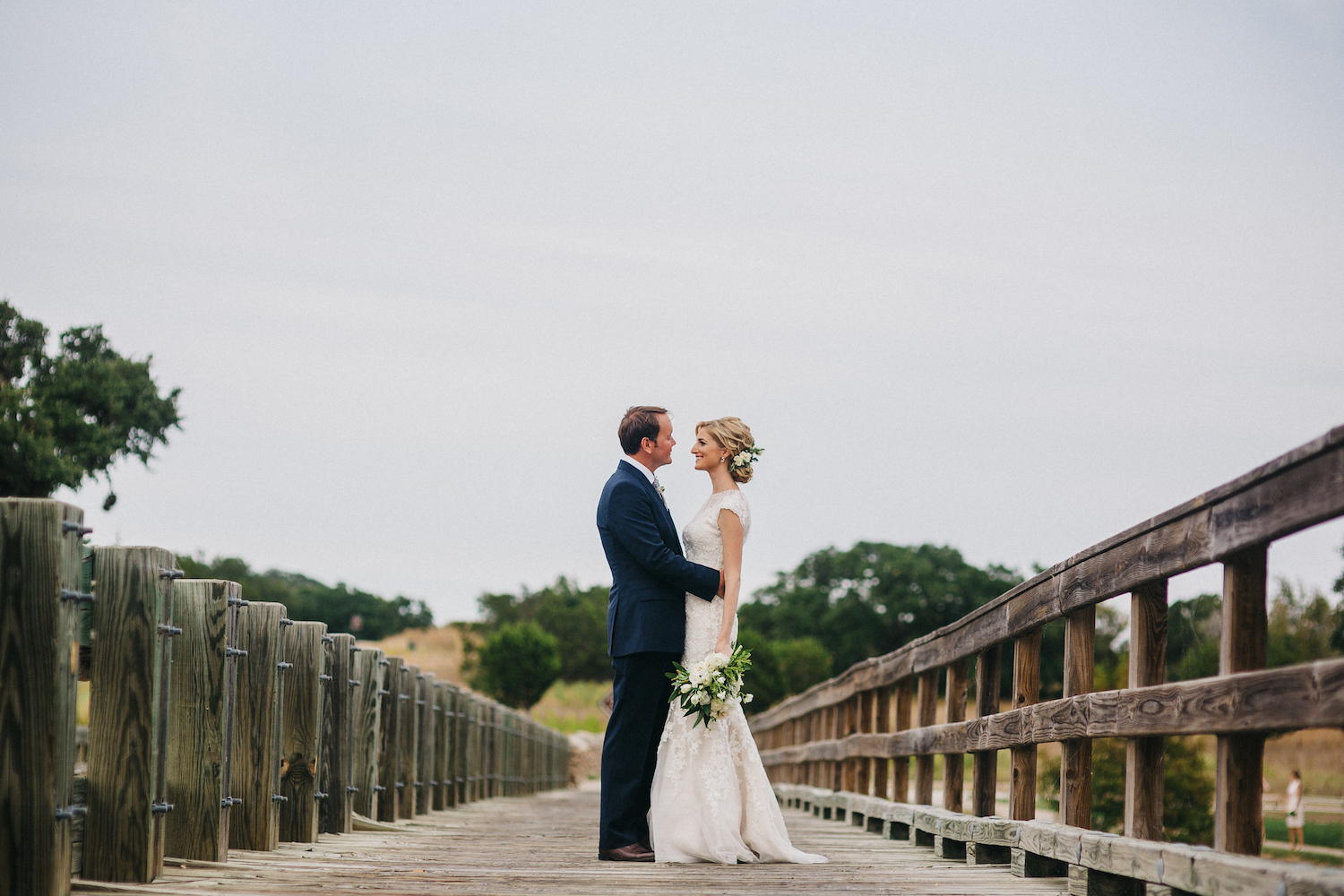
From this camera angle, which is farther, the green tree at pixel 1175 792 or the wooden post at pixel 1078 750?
the green tree at pixel 1175 792

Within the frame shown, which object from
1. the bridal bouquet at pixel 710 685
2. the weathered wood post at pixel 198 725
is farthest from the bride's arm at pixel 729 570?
the weathered wood post at pixel 198 725

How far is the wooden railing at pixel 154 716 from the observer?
3.21 m

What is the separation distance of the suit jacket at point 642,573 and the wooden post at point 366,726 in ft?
5.75

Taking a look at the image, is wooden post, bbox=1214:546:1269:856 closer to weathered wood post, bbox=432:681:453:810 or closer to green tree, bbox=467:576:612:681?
weathered wood post, bbox=432:681:453:810

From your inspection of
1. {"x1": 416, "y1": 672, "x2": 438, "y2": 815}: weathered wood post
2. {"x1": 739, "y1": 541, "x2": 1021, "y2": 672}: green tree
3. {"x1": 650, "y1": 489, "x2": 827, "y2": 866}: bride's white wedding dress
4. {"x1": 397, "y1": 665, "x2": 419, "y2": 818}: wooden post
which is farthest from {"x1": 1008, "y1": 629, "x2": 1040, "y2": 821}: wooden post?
{"x1": 739, "y1": 541, "x2": 1021, "y2": 672}: green tree

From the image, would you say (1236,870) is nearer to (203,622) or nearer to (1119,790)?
(203,622)

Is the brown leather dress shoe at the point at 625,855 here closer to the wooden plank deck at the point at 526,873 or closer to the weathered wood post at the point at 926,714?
the wooden plank deck at the point at 526,873

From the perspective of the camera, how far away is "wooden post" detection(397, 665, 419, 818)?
832 cm

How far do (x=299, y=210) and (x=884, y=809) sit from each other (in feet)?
69.3

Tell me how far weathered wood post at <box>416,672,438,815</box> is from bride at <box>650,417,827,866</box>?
3.71 metres

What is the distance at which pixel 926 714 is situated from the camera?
6965 mm

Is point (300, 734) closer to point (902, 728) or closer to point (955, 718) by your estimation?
point (955, 718)

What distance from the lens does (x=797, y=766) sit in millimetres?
13453

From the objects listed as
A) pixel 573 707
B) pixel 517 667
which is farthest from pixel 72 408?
pixel 573 707
